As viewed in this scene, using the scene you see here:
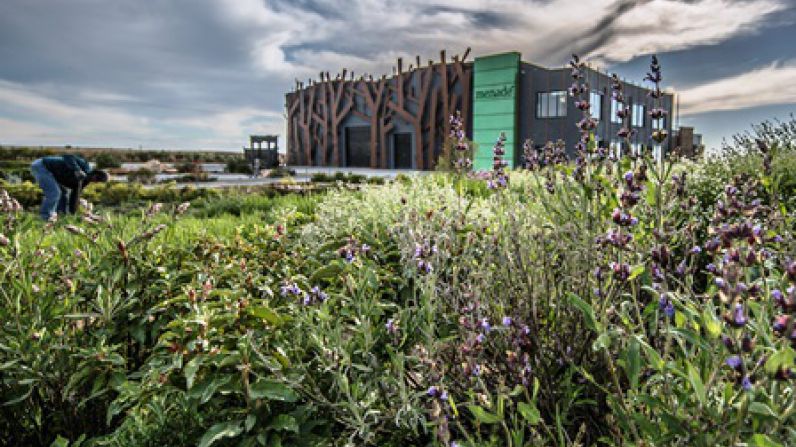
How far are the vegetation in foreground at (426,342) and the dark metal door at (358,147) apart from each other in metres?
32.0

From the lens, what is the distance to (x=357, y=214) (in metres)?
4.24

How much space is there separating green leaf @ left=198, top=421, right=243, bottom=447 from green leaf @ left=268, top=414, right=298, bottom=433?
115 mm

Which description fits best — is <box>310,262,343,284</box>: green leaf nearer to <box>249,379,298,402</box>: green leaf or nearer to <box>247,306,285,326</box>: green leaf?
<box>247,306,285,326</box>: green leaf

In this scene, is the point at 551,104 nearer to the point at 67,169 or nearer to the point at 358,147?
the point at 358,147

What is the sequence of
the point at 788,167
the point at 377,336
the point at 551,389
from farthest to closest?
the point at 788,167 → the point at 377,336 → the point at 551,389

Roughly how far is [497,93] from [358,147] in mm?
11600

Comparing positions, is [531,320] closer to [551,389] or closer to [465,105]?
[551,389]

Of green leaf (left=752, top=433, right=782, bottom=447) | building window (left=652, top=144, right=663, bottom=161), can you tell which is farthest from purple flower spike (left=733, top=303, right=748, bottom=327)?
building window (left=652, top=144, right=663, bottom=161)

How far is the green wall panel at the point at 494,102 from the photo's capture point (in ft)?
85.4

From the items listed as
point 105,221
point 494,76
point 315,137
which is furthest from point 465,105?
point 105,221

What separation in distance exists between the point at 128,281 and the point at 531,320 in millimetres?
1919

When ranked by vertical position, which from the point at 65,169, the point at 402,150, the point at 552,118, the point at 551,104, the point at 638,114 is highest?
the point at 638,114

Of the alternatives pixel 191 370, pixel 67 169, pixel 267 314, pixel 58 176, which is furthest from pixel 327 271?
pixel 58 176

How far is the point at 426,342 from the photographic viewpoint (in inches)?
78.9
